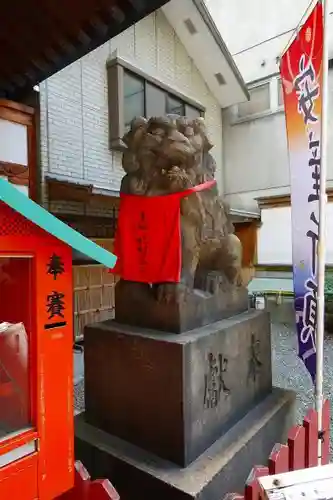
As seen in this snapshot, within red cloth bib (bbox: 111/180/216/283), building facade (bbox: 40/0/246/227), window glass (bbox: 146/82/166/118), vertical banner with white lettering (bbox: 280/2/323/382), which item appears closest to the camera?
vertical banner with white lettering (bbox: 280/2/323/382)

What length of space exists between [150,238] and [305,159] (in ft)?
4.26

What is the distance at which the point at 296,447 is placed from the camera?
85.6 inches

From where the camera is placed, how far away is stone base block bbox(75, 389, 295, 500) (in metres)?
2.13

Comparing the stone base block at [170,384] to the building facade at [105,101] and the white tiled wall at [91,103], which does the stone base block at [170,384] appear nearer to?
the building facade at [105,101]

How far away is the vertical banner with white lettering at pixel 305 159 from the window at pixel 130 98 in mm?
4923

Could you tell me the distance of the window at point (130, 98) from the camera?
7246mm

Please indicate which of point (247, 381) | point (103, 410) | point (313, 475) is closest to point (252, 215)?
point (247, 381)

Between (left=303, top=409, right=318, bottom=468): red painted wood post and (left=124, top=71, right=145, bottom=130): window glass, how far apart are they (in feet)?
22.1

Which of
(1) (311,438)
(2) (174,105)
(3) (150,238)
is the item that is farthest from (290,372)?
(2) (174,105)

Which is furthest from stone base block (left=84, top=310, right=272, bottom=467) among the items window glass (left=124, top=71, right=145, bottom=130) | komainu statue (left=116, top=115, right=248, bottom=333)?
window glass (left=124, top=71, right=145, bottom=130)

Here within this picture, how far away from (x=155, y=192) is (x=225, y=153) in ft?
30.1

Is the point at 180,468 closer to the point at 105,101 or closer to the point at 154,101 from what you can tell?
the point at 105,101

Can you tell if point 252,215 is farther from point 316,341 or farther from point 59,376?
point 59,376

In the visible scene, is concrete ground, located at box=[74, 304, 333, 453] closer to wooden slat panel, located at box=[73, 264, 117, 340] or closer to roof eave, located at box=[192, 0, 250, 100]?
wooden slat panel, located at box=[73, 264, 117, 340]
